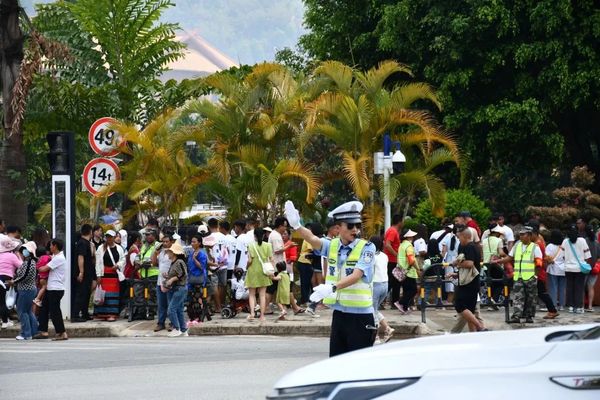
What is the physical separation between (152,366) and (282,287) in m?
6.99

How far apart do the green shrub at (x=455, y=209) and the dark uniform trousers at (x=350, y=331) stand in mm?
18662

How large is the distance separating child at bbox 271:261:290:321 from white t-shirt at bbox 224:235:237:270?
54.1 inches

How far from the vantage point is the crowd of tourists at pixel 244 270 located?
2045 cm

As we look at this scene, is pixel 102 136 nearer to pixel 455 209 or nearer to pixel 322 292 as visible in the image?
pixel 455 209

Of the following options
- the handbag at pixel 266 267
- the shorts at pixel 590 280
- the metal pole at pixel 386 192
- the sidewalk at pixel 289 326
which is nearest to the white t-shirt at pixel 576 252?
the shorts at pixel 590 280

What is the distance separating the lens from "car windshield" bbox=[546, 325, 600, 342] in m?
5.74

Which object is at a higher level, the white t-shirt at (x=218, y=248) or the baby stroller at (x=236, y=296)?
the white t-shirt at (x=218, y=248)

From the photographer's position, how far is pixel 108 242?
74.0ft

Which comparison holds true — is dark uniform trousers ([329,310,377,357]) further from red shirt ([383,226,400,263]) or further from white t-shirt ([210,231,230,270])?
red shirt ([383,226,400,263])

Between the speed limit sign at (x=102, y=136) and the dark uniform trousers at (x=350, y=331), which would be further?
the speed limit sign at (x=102, y=136)

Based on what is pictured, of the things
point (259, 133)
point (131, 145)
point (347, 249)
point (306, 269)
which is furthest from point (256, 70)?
point (347, 249)

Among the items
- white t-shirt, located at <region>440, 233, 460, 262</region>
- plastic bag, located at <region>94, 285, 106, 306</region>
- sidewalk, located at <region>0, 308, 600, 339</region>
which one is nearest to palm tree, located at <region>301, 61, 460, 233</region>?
white t-shirt, located at <region>440, 233, 460, 262</region>

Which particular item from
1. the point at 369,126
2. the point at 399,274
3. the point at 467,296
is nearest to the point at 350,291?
the point at 467,296

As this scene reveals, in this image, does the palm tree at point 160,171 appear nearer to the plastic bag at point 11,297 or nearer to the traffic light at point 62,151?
the traffic light at point 62,151
